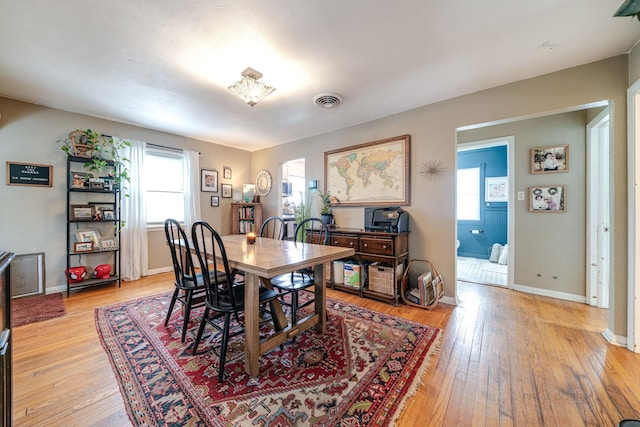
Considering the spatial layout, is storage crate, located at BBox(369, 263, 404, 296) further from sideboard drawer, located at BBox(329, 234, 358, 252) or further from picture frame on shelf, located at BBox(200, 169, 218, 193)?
picture frame on shelf, located at BBox(200, 169, 218, 193)

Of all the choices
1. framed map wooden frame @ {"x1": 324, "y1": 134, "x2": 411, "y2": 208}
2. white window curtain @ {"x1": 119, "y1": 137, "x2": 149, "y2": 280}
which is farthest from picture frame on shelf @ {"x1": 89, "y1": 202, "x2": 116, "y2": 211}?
framed map wooden frame @ {"x1": 324, "y1": 134, "x2": 411, "y2": 208}

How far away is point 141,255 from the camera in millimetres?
3768

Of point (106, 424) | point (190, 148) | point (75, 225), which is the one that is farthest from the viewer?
point (190, 148)

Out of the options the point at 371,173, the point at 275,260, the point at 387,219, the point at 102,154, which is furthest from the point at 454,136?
the point at 102,154

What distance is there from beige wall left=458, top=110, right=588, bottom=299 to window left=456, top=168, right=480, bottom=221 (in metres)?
2.21

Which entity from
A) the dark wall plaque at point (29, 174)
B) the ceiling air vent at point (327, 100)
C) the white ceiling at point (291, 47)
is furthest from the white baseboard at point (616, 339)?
the dark wall plaque at point (29, 174)

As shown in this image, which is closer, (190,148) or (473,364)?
(473,364)

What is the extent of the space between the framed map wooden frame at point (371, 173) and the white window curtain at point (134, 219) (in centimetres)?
294

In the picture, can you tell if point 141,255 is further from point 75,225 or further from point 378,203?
point 378,203

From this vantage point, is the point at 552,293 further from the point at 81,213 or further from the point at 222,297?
the point at 81,213

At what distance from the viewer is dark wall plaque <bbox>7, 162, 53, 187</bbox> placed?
9.30ft

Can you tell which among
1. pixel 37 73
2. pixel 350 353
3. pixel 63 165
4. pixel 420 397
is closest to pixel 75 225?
pixel 63 165

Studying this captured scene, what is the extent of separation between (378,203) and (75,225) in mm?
4242

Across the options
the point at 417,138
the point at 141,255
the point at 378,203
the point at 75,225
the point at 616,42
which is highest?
the point at 616,42
